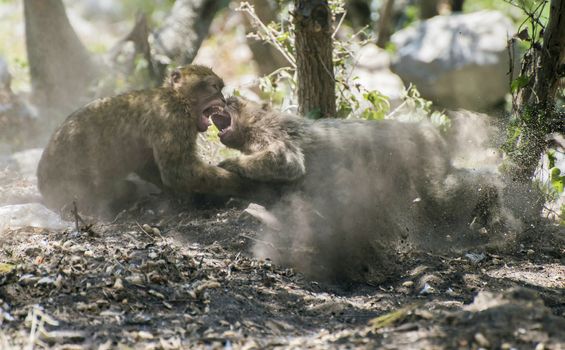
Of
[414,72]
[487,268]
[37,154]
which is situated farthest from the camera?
[414,72]

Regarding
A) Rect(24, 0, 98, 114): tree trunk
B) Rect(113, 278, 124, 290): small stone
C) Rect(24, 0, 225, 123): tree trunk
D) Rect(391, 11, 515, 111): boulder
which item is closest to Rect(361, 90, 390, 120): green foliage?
Rect(24, 0, 225, 123): tree trunk

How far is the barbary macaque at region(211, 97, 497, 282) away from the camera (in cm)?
675

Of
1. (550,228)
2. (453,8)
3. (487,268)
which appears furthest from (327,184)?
(453,8)

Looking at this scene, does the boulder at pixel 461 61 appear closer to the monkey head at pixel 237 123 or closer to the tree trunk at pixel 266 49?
the tree trunk at pixel 266 49

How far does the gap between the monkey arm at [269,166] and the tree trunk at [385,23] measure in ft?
29.1

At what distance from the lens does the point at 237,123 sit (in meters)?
7.71

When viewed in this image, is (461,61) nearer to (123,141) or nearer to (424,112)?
(424,112)

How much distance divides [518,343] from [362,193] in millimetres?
3823

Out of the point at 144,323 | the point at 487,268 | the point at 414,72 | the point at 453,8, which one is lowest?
the point at 487,268

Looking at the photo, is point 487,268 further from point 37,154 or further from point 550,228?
point 37,154

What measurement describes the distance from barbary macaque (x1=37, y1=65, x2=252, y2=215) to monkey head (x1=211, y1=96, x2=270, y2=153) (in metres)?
0.13

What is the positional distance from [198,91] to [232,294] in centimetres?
310

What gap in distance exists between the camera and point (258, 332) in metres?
4.27

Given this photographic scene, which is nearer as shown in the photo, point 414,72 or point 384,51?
point 414,72
